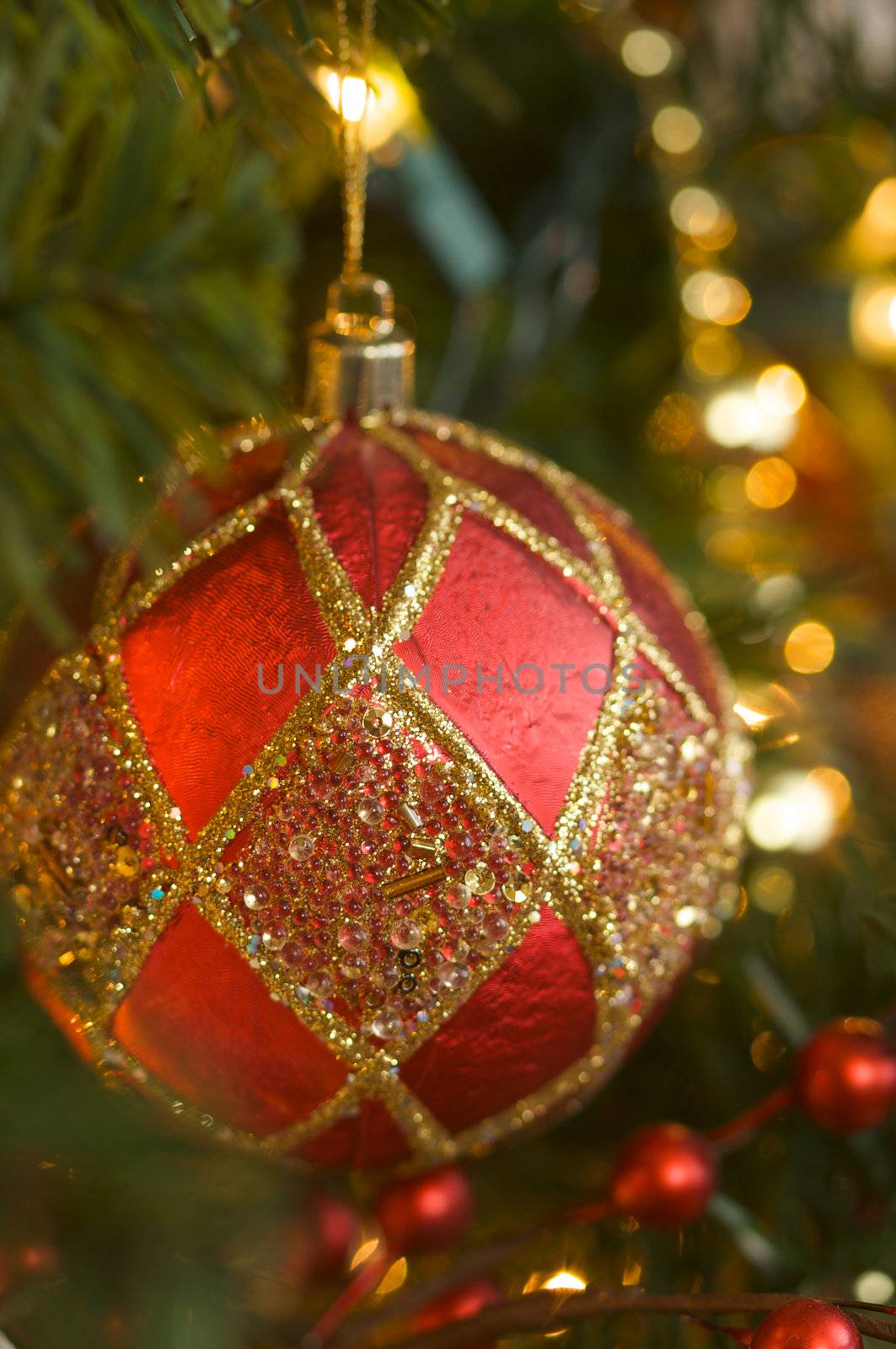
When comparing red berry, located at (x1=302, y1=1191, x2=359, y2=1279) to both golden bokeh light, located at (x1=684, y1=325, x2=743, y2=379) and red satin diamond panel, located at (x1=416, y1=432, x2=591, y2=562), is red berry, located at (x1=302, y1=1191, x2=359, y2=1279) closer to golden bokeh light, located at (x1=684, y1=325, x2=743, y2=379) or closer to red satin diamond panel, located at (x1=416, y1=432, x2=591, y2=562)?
red satin diamond panel, located at (x1=416, y1=432, x2=591, y2=562)

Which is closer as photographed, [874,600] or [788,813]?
[788,813]

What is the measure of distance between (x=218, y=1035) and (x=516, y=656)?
18 centimetres

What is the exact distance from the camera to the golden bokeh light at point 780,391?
32.4 inches

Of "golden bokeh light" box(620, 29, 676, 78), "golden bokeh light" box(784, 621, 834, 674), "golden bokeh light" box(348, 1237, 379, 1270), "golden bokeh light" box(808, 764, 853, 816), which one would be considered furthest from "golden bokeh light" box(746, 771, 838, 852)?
"golden bokeh light" box(620, 29, 676, 78)

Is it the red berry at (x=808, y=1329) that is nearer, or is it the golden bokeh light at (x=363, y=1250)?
the red berry at (x=808, y=1329)

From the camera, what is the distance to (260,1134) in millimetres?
468

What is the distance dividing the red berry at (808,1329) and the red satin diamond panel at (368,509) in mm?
281

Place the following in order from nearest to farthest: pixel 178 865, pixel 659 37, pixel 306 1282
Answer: pixel 178 865 < pixel 306 1282 < pixel 659 37

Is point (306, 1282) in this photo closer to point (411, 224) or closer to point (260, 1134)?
point (260, 1134)

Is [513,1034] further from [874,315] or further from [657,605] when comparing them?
[874,315]

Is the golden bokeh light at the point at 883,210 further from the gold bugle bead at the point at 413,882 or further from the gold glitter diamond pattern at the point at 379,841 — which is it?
the gold bugle bead at the point at 413,882

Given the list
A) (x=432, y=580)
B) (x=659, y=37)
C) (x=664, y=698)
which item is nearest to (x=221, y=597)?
(x=432, y=580)

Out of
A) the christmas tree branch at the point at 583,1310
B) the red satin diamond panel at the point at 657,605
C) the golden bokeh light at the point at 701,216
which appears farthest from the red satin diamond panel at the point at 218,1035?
the golden bokeh light at the point at 701,216

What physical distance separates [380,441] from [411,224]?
0.80ft
